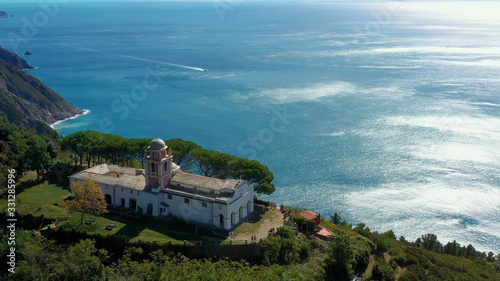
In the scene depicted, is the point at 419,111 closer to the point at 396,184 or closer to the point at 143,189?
the point at 396,184

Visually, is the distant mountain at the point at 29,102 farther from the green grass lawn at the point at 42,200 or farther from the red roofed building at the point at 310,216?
the red roofed building at the point at 310,216

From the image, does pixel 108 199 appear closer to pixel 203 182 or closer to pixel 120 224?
pixel 120 224

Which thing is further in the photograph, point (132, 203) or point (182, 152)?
point (182, 152)

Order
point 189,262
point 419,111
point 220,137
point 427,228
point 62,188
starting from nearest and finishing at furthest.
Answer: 1. point 189,262
2. point 62,188
3. point 427,228
4. point 220,137
5. point 419,111

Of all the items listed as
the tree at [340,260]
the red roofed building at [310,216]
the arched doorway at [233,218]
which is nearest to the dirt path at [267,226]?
the arched doorway at [233,218]

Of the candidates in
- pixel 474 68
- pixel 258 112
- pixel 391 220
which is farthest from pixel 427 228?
pixel 474 68

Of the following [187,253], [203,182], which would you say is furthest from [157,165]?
[187,253]

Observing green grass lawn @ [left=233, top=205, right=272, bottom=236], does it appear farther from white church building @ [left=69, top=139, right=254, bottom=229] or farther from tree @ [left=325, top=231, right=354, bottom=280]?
tree @ [left=325, top=231, right=354, bottom=280]
